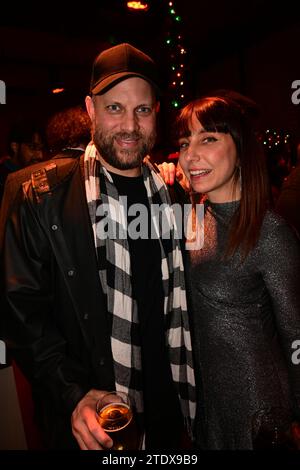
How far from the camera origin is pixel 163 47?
516 cm

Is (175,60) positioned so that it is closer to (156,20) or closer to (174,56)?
(174,56)

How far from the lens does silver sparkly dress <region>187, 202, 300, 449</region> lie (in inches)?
60.2

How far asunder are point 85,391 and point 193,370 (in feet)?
2.44

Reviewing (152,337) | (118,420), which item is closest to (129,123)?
(152,337)

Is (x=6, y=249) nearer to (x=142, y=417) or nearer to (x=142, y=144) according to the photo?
(x=142, y=144)

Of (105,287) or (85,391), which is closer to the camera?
(85,391)

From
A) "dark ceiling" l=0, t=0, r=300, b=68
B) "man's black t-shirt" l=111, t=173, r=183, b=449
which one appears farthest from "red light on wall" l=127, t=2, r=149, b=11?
"man's black t-shirt" l=111, t=173, r=183, b=449

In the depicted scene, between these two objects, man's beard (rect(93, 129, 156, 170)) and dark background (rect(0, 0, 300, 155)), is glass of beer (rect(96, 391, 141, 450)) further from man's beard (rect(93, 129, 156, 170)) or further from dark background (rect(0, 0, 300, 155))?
dark background (rect(0, 0, 300, 155))

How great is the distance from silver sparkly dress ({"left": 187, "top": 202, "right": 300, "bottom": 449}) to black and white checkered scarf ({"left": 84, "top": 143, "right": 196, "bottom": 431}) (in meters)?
0.18

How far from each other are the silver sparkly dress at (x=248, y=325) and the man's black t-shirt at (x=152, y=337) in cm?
25

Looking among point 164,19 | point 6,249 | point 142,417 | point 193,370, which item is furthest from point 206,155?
point 164,19

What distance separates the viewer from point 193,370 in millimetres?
1848

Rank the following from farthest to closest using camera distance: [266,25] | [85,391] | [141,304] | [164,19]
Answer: [266,25], [164,19], [141,304], [85,391]

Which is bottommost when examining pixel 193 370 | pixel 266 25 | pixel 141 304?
pixel 193 370
